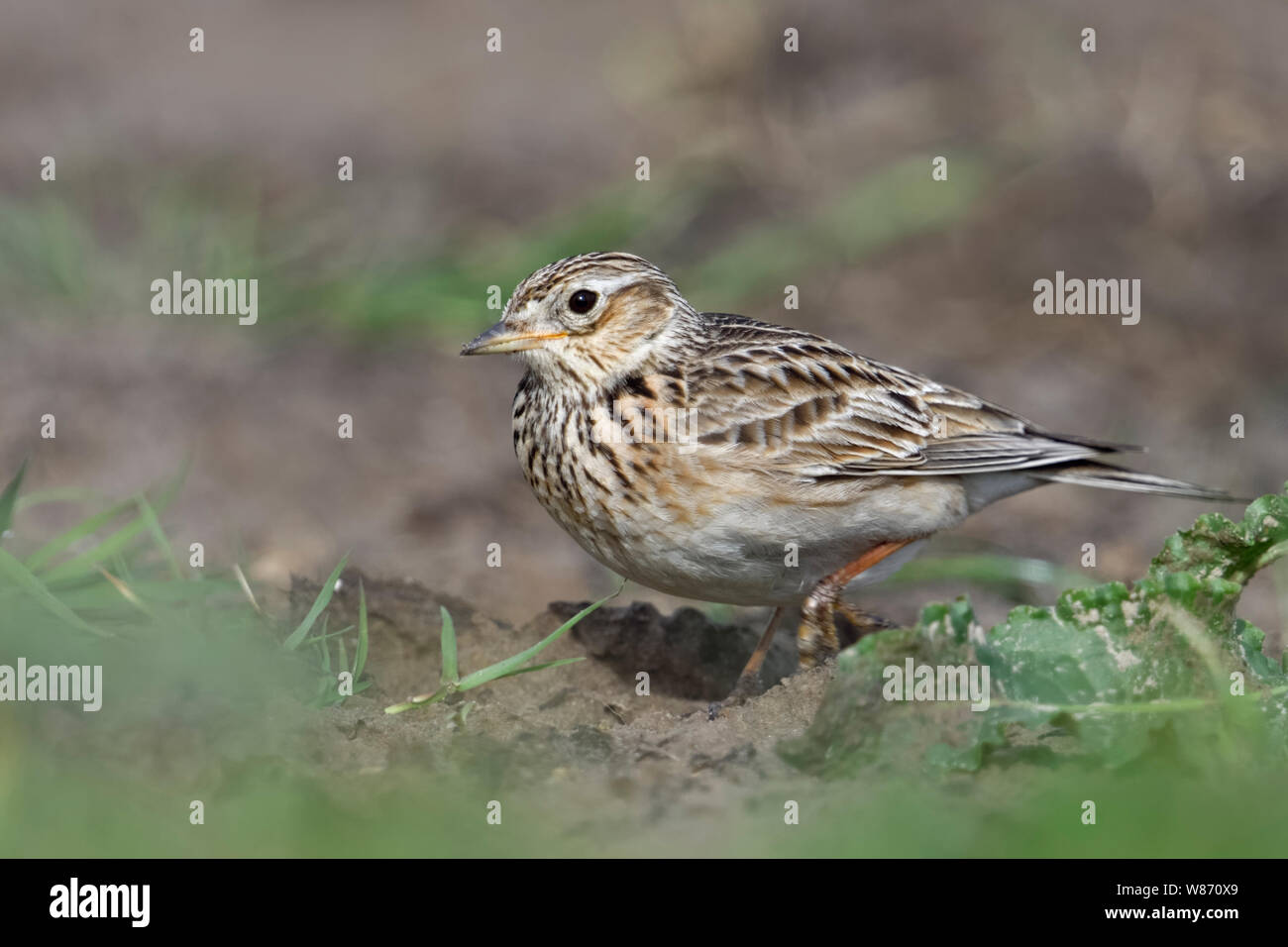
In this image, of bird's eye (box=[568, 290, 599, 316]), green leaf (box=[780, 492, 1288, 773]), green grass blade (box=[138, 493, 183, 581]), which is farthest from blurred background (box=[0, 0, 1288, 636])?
green leaf (box=[780, 492, 1288, 773])

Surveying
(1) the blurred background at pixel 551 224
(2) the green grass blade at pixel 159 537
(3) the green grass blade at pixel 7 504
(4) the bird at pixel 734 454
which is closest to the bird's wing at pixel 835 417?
(4) the bird at pixel 734 454

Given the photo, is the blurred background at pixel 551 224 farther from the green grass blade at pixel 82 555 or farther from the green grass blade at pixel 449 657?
the green grass blade at pixel 449 657

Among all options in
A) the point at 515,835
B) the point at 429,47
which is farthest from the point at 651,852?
the point at 429,47

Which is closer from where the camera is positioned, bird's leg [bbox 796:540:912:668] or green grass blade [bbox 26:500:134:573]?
bird's leg [bbox 796:540:912:668]

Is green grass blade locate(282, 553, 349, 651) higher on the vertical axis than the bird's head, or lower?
lower

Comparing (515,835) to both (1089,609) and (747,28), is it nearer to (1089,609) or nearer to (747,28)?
(1089,609)

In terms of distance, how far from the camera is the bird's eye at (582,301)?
695 centimetres

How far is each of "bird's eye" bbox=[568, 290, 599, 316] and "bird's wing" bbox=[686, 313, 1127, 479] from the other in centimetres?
50

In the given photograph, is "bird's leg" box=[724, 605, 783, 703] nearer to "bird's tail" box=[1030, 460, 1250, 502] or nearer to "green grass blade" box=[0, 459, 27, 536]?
"bird's tail" box=[1030, 460, 1250, 502]

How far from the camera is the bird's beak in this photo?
6809 millimetres

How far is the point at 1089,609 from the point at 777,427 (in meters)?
1.61

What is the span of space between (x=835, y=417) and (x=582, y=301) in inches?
46.7

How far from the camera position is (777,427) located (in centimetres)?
695

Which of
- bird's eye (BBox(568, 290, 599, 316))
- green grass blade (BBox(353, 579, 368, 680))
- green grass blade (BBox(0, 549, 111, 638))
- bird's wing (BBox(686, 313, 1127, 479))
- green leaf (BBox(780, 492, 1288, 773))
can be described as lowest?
green leaf (BBox(780, 492, 1288, 773))
